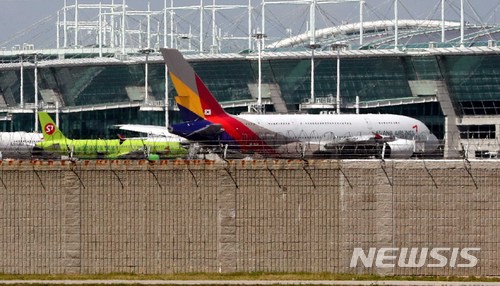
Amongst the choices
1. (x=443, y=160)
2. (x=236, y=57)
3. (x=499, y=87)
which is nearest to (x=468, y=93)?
(x=499, y=87)

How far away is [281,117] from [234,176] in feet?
166

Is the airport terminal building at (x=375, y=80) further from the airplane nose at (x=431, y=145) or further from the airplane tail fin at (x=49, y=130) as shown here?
the airplane nose at (x=431, y=145)

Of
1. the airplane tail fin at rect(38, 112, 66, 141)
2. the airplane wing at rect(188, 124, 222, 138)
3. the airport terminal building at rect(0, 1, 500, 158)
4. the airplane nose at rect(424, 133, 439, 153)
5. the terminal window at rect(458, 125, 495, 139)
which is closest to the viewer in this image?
the airplane nose at rect(424, 133, 439, 153)

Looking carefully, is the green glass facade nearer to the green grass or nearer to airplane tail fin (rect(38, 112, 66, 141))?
airplane tail fin (rect(38, 112, 66, 141))

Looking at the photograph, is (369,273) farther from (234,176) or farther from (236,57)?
(236,57)

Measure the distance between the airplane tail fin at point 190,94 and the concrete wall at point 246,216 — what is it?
4663 centimetres

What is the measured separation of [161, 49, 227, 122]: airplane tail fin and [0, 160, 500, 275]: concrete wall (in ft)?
153

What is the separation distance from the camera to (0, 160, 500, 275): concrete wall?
5784 cm

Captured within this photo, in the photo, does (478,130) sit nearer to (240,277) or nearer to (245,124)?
(245,124)

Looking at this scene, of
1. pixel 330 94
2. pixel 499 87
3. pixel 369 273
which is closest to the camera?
pixel 369 273

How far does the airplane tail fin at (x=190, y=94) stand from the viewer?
347ft

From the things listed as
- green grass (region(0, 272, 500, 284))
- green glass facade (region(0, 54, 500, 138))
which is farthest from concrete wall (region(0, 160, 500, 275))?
green glass facade (region(0, 54, 500, 138))

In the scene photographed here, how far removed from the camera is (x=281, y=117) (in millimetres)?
109188

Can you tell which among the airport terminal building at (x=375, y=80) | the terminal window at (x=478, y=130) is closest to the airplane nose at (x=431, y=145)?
the terminal window at (x=478, y=130)
